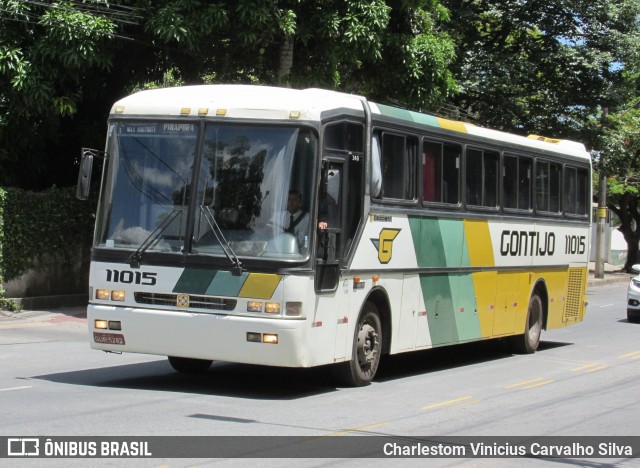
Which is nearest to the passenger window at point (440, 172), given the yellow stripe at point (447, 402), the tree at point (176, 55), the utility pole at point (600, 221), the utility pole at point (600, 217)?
the yellow stripe at point (447, 402)

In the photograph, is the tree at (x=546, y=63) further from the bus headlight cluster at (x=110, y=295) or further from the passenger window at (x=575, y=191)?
the bus headlight cluster at (x=110, y=295)

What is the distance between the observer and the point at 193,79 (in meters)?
22.7

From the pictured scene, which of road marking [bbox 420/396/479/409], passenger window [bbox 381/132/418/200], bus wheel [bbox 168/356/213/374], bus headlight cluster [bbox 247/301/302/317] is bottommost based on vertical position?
road marking [bbox 420/396/479/409]

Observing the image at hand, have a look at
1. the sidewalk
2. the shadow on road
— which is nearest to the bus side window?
the shadow on road

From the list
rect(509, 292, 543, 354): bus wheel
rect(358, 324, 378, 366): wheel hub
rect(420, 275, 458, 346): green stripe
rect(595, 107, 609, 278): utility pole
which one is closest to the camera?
rect(358, 324, 378, 366): wheel hub

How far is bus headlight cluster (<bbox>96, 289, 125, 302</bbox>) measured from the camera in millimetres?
11031

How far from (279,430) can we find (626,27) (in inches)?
965

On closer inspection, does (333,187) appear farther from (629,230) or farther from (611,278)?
(629,230)

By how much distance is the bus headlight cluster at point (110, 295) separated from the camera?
1103cm

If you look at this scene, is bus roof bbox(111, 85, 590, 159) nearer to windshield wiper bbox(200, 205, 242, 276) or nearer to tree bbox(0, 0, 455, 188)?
windshield wiper bbox(200, 205, 242, 276)

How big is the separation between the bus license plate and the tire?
2.53m

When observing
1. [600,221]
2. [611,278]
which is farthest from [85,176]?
[611,278]

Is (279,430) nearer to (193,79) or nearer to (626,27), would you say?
(193,79)

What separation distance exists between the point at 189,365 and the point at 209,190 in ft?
9.32
